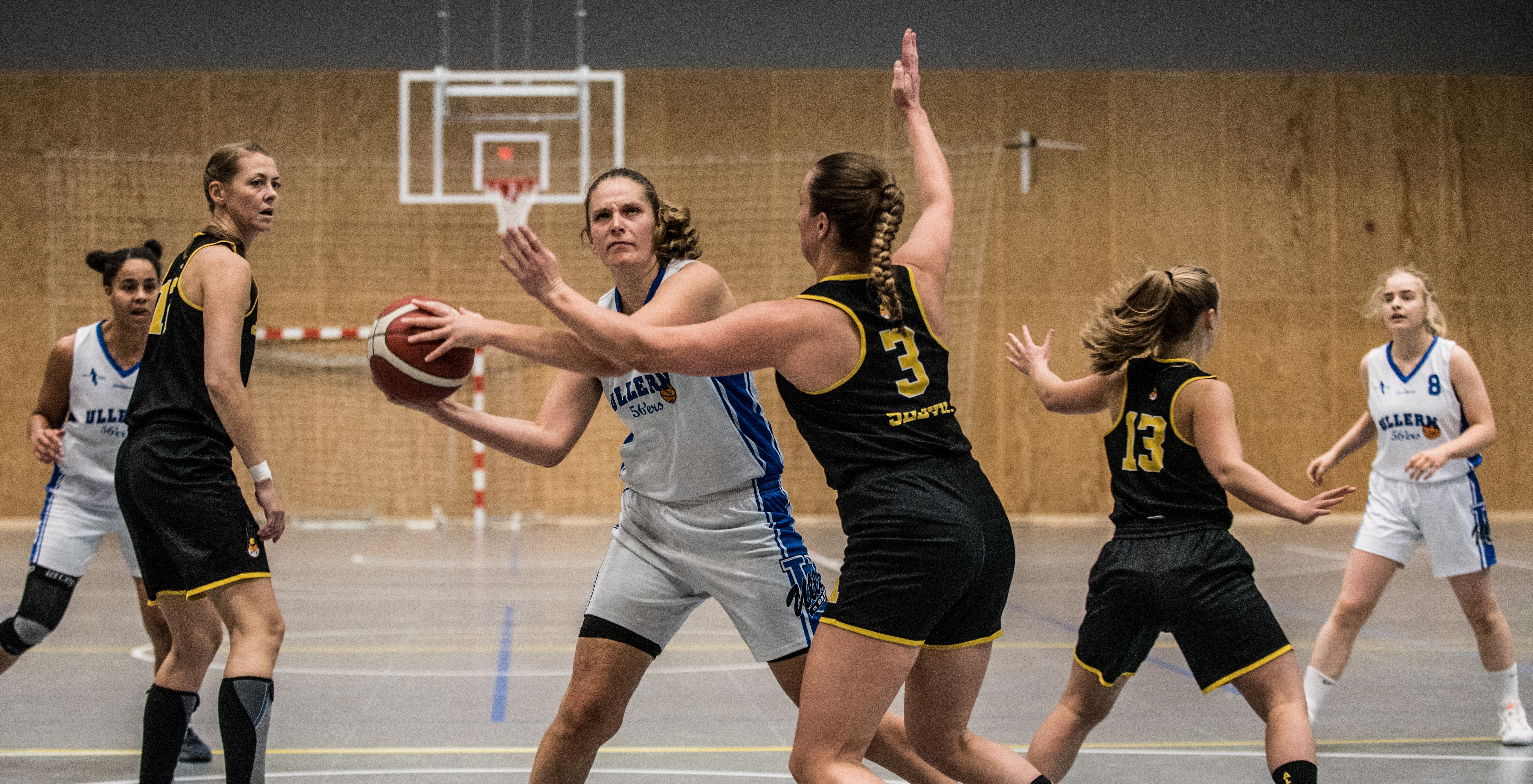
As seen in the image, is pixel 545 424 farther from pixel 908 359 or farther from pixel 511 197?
pixel 511 197

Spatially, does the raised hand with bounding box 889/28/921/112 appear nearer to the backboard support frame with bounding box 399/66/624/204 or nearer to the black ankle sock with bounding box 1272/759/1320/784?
the black ankle sock with bounding box 1272/759/1320/784

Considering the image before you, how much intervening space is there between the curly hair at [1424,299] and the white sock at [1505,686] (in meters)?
1.27

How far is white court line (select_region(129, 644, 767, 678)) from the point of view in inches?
225

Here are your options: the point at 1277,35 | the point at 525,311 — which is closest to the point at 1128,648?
the point at 525,311

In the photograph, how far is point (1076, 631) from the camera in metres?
6.99

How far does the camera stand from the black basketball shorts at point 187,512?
10.5ft

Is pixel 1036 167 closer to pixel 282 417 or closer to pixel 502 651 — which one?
pixel 282 417

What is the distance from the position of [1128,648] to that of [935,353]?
105cm

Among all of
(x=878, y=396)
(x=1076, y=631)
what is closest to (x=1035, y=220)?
(x=1076, y=631)

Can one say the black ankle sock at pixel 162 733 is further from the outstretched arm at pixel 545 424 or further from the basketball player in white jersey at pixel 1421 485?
the basketball player in white jersey at pixel 1421 485

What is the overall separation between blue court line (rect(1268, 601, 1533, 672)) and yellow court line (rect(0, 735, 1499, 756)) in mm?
1279

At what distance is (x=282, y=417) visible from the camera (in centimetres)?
1304

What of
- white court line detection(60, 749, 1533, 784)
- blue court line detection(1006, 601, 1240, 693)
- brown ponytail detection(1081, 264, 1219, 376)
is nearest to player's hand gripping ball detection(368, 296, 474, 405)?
white court line detection(60, 749, 1533, 784)

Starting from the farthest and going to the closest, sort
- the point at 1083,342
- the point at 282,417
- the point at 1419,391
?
the point at 282,417 → the point at 1419,391 → the point at 1083,342
